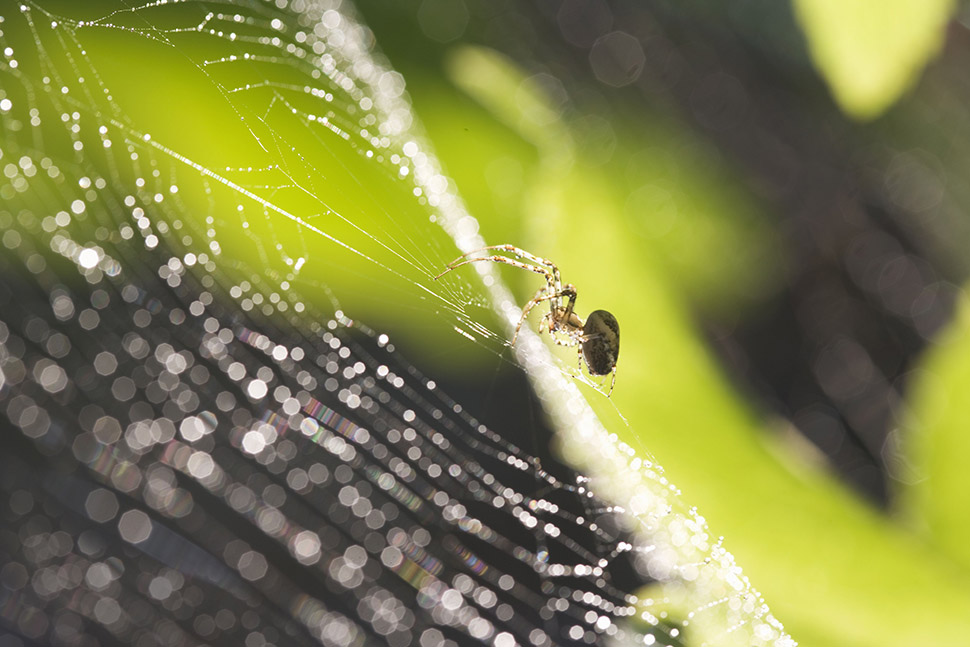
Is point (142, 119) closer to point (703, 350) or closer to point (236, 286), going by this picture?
point (236, 286)

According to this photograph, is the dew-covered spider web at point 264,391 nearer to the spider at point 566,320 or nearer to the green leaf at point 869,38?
the spider at point 566,320

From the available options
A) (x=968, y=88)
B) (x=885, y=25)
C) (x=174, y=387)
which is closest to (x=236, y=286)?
(x=174, y=387)

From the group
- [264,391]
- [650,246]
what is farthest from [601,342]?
[264,391]

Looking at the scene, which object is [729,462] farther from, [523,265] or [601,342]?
[523,265]

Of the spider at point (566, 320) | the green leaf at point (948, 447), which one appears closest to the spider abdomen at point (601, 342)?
the spider at point (566, 320)

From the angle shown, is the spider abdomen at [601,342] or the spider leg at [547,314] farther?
the spider leg at [547,314]
